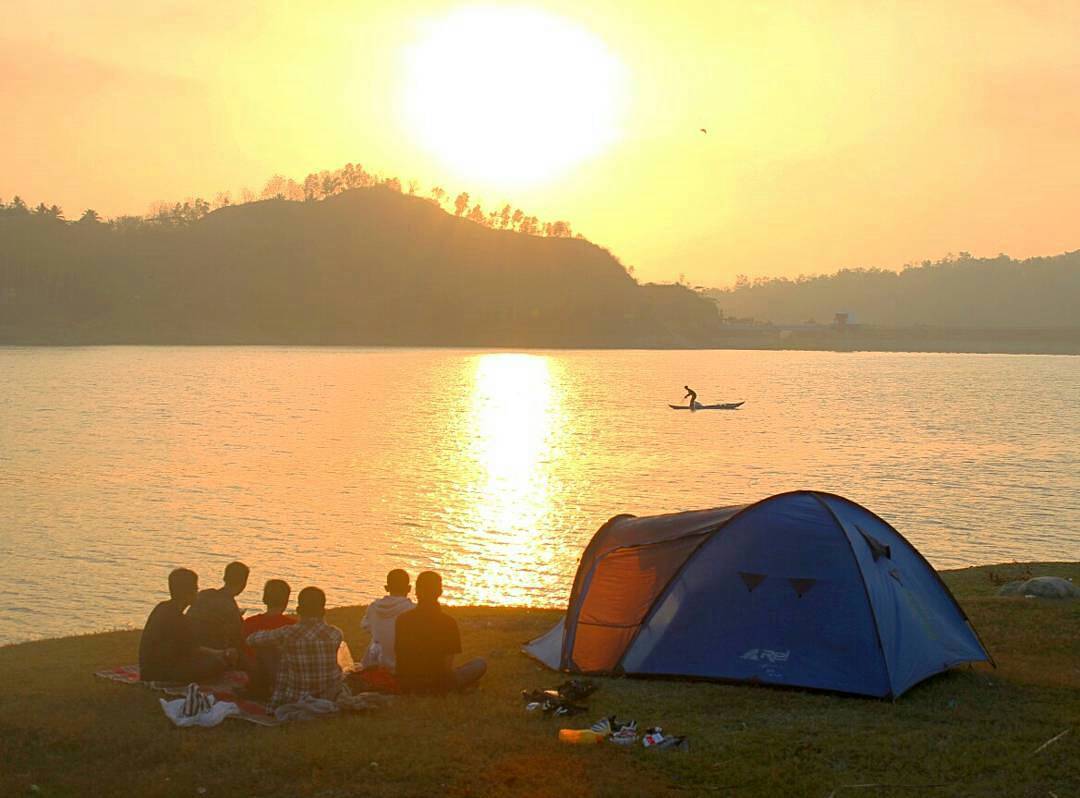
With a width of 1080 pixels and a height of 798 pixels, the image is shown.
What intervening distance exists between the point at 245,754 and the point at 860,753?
5.11 meters

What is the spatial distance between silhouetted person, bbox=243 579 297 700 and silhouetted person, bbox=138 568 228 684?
441 mm

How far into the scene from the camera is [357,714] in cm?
1075

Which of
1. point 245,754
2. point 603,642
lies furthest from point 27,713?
point 603,642

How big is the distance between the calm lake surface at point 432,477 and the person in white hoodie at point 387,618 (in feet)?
36.3

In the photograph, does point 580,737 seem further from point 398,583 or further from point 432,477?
point 432,477

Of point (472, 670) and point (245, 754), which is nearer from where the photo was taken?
point (245, 754)

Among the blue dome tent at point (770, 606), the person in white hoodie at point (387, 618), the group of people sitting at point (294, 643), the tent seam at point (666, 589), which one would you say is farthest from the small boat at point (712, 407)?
the group of people sitting at point (294, 643)

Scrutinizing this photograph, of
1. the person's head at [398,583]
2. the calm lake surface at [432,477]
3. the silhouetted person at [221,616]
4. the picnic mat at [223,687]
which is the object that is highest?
the person's head at [398,583]

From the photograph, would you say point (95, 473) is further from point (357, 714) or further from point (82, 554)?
point (357, 714)

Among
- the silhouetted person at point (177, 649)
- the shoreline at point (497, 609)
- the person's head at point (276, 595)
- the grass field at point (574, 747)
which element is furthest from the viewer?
the shoreline at point (497, 609)

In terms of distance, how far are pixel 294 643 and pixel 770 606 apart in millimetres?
4950

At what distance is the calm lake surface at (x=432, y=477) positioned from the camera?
90.1 feet

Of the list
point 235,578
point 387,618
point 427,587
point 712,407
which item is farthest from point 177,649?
point 712,407

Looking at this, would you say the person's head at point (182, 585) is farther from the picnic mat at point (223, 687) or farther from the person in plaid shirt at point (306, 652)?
the person in plaid shirt at point (306, 652)
